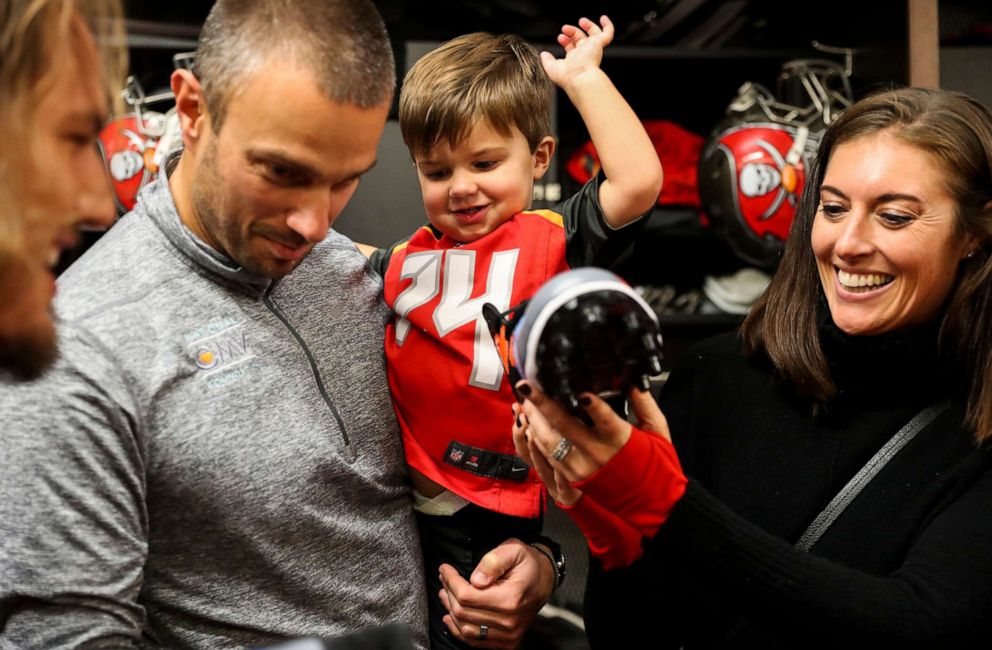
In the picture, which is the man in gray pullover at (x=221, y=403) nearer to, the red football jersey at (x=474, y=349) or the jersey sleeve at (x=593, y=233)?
the red football jersey at (x=474, y=349)

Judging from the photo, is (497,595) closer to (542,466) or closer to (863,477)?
(542,466)

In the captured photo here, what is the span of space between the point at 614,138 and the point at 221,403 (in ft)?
2.07

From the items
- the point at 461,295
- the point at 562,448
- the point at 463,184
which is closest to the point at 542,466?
the point at 562,448

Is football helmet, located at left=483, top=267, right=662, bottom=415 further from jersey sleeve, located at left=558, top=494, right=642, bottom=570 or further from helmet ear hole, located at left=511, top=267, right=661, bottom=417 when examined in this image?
jersey sleeve, located at left=558, top=494, right=642, bottom=570

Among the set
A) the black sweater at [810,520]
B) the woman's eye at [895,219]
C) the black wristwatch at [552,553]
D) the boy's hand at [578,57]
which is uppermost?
the boy's hand at [578,57]

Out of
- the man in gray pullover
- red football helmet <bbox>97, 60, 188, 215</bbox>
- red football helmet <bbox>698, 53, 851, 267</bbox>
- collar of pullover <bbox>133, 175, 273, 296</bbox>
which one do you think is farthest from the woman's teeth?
red football helmet <bbox>97, 60, 188, 215</bbox>

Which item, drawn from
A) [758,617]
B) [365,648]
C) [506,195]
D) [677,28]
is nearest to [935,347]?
[758,617]

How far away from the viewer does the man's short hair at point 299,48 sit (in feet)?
3.73

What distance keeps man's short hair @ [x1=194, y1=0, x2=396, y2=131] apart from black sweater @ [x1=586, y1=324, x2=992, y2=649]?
2.05 feet

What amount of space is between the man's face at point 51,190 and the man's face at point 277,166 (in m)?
0.27

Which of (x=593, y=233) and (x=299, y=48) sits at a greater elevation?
(x=299, y=48)

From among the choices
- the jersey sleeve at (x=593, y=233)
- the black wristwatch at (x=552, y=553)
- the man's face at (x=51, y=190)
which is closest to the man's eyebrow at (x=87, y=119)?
the man's face at (x=51, y=190)

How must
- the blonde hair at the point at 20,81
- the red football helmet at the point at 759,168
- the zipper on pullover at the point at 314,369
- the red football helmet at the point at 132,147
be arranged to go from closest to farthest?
the blonde hair at the point at 20,81, the zipper on pullover at the point at 314,369, the red football helmet at the point at 132,147, the red football helmet at the point at 759,168

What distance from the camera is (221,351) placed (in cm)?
122
